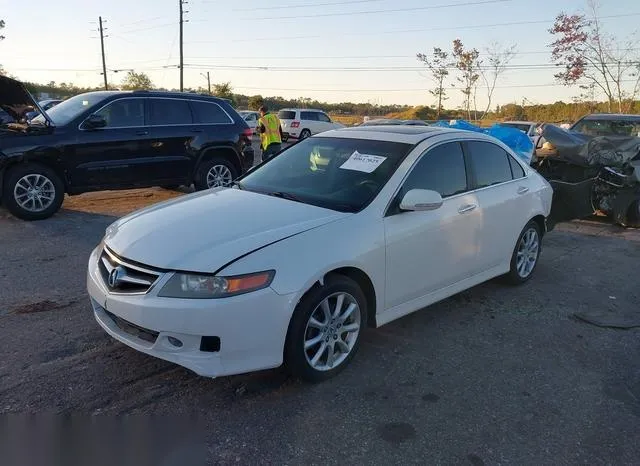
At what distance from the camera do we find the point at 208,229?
343 cm

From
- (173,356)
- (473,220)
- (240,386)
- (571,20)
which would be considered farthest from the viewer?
(571,20)

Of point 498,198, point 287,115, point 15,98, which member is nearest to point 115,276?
point 498,198

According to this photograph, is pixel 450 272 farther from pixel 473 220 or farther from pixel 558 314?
pixel 558 314

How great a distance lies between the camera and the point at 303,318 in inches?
128

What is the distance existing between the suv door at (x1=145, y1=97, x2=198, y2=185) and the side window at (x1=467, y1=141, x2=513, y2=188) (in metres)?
5.38

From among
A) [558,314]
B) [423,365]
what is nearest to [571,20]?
[558,314]

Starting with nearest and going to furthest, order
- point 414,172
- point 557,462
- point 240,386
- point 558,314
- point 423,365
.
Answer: point 557,462, point 240,386, point 423,365, point 414,172, point 558,314

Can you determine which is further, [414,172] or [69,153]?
[69,153]

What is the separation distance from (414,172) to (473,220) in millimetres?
768

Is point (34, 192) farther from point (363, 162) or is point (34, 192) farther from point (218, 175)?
point (363, 162)

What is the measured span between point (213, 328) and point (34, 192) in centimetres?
575

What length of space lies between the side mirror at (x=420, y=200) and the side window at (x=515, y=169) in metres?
1.75

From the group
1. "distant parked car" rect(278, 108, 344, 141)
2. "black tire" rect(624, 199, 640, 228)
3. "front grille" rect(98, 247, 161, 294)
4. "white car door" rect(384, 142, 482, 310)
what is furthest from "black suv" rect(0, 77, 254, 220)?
"distant parked car" rect(278, 108, 344, 141)

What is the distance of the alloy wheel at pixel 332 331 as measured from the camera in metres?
3.41
